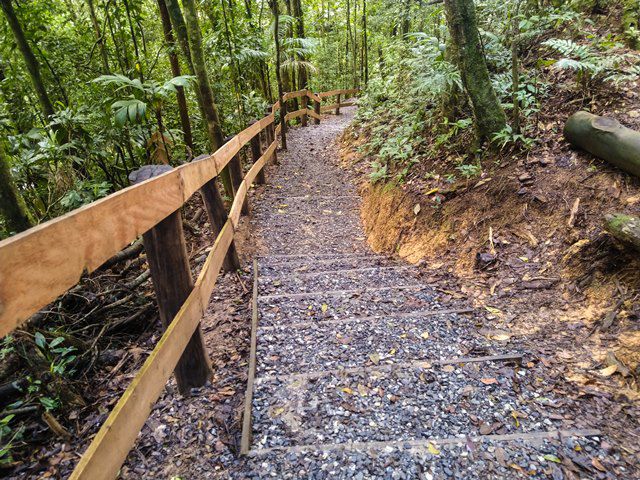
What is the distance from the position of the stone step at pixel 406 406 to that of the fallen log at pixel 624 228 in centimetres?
126

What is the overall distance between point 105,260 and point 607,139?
4154 millimetres

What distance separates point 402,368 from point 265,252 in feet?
9.54

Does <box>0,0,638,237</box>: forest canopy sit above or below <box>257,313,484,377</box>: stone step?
above

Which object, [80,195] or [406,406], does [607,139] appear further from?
[80,195]

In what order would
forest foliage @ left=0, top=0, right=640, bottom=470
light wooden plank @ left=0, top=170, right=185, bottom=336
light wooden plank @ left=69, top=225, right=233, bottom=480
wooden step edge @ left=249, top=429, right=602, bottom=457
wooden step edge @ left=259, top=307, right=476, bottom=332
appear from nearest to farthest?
1. light wooden plank @ left=0, top=170, right=185, bottom=336
2. light wooden plank @ left=69, top=225, right=233, bottom=480
3. wooden step edge @ left=249, top=429, right=602, bottom=457
4. wooden step edge @ left=259, top=307, right=476, bottom=332
5. forest foliage @ left=0, top=0, right=640, bottom=470

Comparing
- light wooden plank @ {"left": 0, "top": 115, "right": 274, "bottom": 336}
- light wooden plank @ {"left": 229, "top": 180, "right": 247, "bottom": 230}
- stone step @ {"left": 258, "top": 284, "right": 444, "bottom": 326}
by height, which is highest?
light wooden plank @ {"left": 0, "top": 115, "right": 274, "bottom": 336}

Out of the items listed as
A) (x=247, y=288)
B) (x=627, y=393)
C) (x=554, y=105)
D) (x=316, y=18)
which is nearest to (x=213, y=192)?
(x=247, y=288)

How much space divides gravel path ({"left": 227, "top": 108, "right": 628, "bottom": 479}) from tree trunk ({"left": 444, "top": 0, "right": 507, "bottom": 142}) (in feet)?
7.00

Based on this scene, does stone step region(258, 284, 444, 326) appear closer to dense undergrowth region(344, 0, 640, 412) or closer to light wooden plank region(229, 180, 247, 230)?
dense undergrowth region(344, 0, 640, 412)

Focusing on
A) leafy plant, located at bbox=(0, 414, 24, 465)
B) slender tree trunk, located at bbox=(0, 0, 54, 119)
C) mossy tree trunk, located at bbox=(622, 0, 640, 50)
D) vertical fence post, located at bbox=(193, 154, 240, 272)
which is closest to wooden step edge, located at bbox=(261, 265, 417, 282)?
vertical fence post, located at bbox=(193, 154, 240, 272)

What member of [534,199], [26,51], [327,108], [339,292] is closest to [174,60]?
[26,51]

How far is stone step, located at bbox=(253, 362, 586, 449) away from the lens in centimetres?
216

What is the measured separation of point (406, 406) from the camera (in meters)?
2.34

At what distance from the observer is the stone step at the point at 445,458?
6.19 ft
